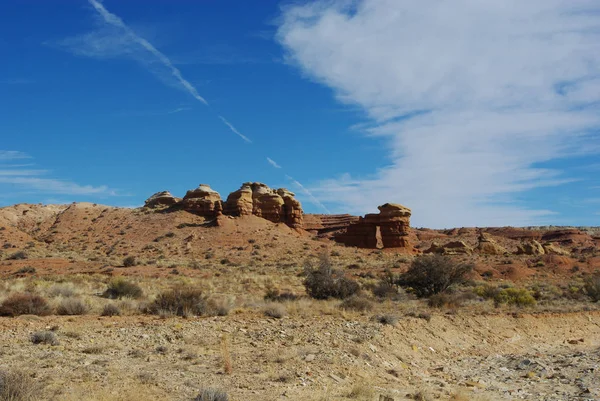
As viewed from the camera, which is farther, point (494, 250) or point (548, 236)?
point (548, 236)

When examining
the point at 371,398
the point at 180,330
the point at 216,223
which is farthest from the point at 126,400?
the point at 216,223

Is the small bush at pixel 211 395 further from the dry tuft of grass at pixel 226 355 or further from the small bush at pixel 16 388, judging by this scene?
the small bush at pixel 16 388

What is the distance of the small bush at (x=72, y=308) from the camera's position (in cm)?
1529

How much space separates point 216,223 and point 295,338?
49964 millimetres

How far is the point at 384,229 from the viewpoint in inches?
2640

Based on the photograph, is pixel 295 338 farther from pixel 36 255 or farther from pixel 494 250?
pixel 494 250

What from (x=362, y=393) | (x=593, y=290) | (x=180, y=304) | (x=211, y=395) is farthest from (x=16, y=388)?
(x=593, y=290)

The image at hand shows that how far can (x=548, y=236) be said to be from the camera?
96.7m

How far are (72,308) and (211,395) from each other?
30.6ft

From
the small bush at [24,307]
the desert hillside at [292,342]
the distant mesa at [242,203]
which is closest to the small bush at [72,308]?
the desert hillside at [292,342]

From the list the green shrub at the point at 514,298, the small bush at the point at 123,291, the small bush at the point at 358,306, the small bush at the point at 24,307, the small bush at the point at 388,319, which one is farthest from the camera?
the green shrub at the point at 514,298

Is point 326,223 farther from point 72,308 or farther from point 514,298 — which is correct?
point 72,308

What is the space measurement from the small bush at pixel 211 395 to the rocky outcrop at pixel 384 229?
191ft

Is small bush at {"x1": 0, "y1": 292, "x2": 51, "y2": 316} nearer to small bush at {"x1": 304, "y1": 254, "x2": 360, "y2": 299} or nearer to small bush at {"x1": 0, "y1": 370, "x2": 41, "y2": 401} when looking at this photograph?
small bush at {"x1": 0, "y1": 370, "x2": 41, "y2": 401}
